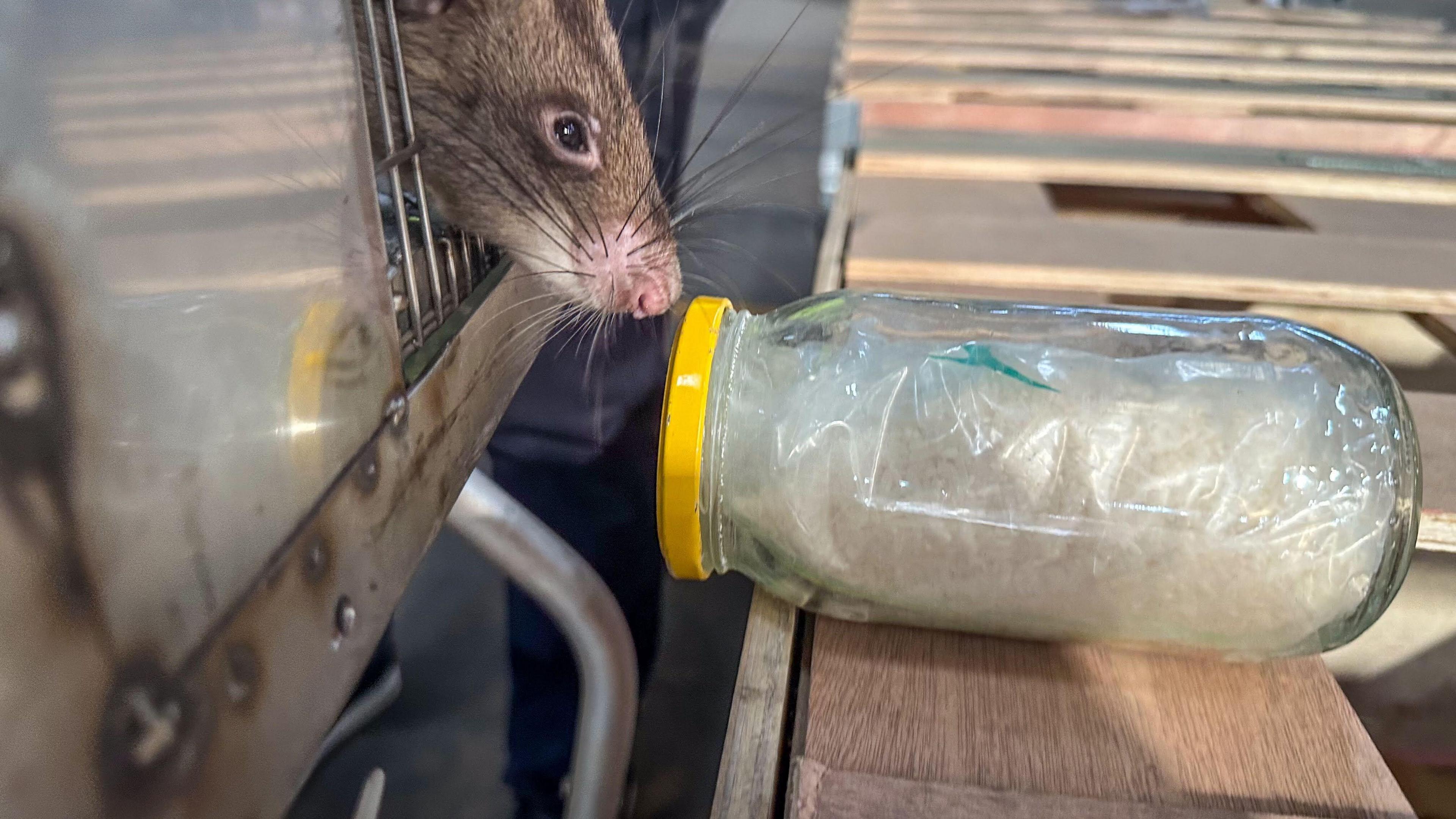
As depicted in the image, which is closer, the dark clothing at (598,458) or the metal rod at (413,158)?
the metal rod at (413,158)

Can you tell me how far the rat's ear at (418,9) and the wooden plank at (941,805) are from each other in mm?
404

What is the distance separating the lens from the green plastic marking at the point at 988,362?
0.45 meters

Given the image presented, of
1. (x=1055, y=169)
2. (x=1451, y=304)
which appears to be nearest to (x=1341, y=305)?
(x=1451, y=304)

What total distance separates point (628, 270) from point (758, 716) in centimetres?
30

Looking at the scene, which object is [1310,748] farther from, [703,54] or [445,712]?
[445,712]

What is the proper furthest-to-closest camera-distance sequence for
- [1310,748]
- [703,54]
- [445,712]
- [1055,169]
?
[1055,169]
[445,712]
[703,54]
[1310,748]

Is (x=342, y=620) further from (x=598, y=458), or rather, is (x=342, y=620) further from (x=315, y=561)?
(x=598, y=458)

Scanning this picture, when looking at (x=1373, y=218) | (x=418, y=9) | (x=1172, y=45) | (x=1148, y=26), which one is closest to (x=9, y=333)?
(x=418, y=9)

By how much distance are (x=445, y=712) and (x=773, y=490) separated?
24.4 inches

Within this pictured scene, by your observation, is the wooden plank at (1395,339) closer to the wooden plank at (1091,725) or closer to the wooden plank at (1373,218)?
the wooden plank at (1373,218)

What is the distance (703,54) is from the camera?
0.70m

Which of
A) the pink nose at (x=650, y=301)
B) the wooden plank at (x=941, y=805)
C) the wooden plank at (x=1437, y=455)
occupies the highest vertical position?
the pink nose at (x=650, y=301)

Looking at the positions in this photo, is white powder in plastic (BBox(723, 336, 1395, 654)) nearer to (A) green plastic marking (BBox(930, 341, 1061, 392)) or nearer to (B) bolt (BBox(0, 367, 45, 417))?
(A) green plastic marking (BBox(930, 341, 1061, 392))

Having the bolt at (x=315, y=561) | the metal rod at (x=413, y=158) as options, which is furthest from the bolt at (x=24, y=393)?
the metal rod at (x=413, y=158)
